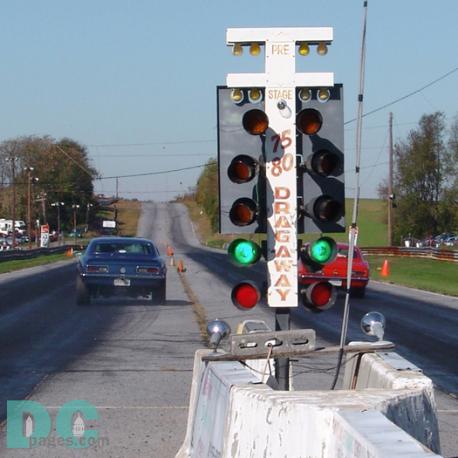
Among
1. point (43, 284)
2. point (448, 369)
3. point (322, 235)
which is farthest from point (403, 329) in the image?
point (43, 284)

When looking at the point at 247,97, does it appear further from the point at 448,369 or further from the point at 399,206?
the point at 399,206

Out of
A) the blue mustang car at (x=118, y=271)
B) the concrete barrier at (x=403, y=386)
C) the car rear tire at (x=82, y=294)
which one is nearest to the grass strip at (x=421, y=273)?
the blue mustang car at (x=118, y=271)

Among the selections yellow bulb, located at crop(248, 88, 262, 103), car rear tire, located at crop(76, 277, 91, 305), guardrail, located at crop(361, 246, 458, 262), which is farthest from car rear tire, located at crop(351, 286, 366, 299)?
guardrail, located at crop(361, 246, 458, 262)

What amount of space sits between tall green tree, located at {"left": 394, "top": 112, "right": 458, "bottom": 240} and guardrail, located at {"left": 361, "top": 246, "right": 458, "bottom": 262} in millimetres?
28671

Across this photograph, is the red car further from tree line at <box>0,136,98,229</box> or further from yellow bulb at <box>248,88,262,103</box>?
tree line at <box>0,136,98,229</box>

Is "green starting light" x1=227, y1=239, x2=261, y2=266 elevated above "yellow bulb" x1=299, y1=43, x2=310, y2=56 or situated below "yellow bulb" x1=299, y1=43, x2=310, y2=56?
below

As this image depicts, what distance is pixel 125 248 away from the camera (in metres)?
25.3

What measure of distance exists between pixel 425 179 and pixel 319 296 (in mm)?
94821

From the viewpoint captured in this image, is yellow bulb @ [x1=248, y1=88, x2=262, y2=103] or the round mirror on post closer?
the round mirror on post

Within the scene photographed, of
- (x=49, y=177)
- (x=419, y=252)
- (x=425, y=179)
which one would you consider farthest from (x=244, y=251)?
(x=49, y=177)

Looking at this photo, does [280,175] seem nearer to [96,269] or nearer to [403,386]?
[403,386]

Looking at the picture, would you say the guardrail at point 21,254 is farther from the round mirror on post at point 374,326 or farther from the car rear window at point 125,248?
the round mirror on post at point 374,326

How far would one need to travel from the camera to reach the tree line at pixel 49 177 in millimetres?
119375

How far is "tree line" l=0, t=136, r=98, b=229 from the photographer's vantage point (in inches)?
4700
